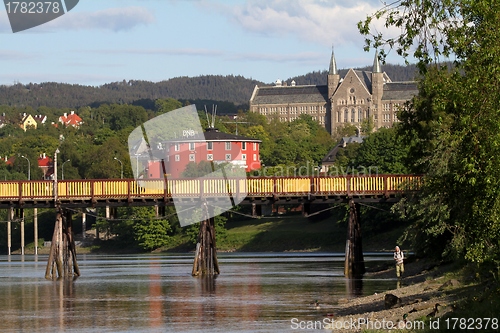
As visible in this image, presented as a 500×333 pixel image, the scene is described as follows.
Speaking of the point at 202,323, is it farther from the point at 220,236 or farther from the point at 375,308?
the point at 220,236

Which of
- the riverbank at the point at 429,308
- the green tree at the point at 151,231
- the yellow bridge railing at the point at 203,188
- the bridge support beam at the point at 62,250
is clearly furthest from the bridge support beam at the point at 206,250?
the green tree at the point at 151,231

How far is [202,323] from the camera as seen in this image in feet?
122

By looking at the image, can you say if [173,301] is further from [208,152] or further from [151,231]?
[208,152]

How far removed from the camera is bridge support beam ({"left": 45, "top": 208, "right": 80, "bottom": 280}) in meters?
64.8

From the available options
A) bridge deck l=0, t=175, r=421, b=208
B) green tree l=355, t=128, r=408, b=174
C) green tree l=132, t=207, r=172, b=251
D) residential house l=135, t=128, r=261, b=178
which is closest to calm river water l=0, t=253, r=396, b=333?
bridge deck l=0, t=175, r=421, b=208

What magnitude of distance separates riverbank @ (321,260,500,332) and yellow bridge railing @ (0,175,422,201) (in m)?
17.2

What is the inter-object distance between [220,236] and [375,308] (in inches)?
3927

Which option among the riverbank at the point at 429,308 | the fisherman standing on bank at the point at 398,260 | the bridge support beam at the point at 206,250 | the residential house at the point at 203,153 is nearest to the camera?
the riverbank at the point at 429,308

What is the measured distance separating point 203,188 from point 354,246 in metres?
9.79

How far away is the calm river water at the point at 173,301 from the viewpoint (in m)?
37.2

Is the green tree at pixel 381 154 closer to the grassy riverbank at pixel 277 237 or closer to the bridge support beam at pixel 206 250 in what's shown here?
the grassy riverbank at pixel 277 237

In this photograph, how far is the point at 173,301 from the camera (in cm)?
4725

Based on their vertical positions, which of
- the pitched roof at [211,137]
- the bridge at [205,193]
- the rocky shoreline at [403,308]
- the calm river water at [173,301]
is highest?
the pitched roof at [211,137]

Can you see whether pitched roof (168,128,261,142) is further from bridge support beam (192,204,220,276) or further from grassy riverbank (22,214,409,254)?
bridge support beam (192,204,220,276)
